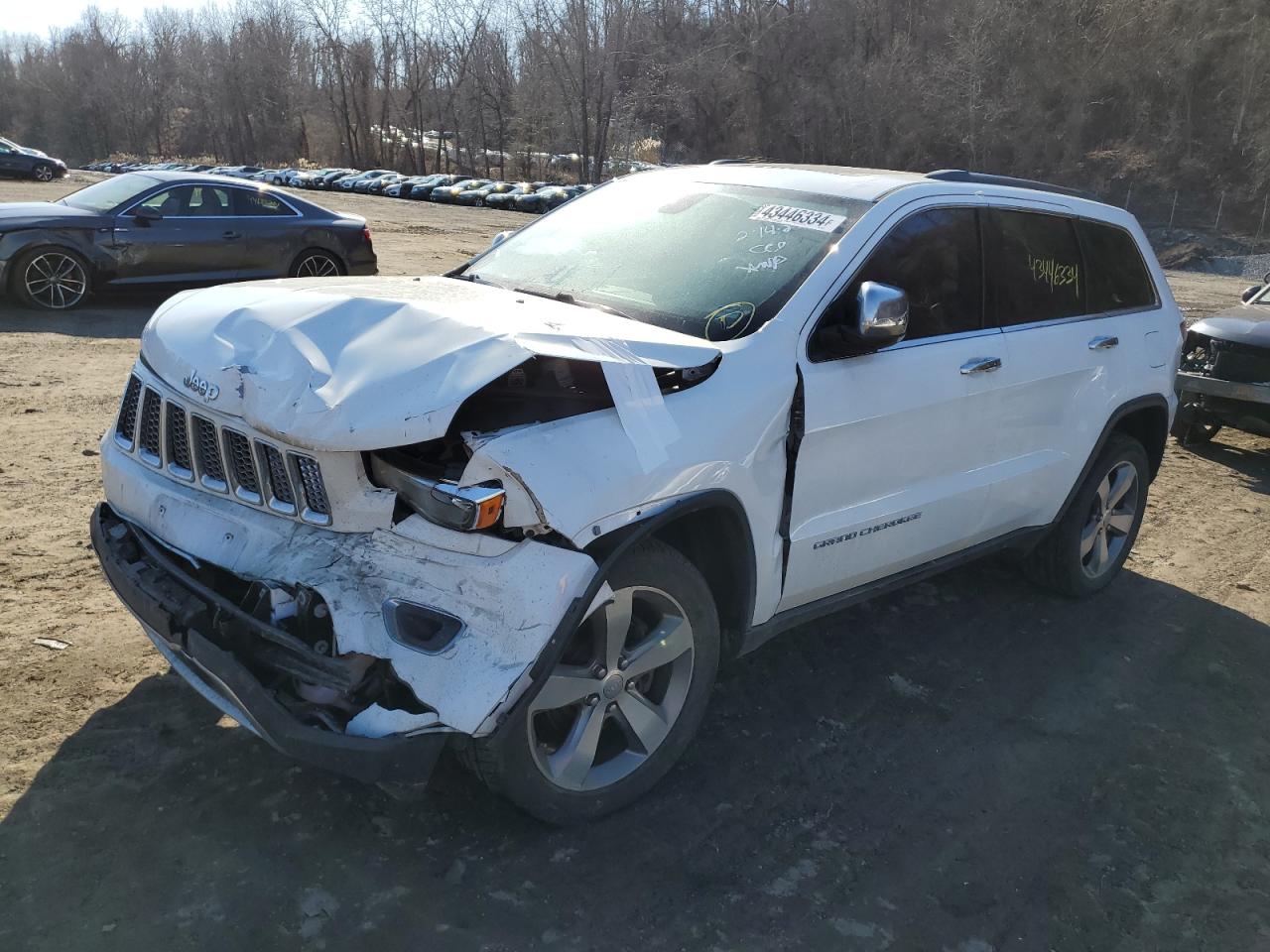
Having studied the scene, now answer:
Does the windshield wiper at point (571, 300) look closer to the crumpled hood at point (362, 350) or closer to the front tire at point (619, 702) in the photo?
the crumpled hood at point (362, 350)

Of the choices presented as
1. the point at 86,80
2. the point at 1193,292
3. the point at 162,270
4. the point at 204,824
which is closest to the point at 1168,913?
the point at 204,824

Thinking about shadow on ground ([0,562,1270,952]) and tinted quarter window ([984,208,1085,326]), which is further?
tinted quarter window ([984,208,1085,326])

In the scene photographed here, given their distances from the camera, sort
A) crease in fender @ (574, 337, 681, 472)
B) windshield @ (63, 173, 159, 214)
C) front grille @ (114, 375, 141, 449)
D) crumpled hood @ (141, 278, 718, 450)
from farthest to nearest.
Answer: windshield @ (63, 173, 159, 214) → front grille @ (114, 375, 141, 449) → crease in fender @ (574, 337, 681, 472) → crumpled hood @ (141, 278, 718, 450)

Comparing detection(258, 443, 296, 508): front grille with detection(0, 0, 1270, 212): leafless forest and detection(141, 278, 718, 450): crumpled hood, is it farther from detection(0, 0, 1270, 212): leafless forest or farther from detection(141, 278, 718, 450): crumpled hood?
detection(0, 0, 1270, 212): leafless forest

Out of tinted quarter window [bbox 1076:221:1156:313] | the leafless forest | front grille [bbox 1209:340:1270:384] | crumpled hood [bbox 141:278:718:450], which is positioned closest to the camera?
crumpled hood [bbox 141:278:718:450]

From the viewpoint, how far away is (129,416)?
3469 millimetres

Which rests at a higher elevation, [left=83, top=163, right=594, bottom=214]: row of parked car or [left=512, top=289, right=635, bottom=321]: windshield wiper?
[left=83, top=163, right=594, bottom=214]: row of parked car

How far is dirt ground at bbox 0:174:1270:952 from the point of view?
278 cm

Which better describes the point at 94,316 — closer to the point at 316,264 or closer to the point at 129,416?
the point at 316,264

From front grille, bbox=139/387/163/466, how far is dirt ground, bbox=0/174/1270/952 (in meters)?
0.94

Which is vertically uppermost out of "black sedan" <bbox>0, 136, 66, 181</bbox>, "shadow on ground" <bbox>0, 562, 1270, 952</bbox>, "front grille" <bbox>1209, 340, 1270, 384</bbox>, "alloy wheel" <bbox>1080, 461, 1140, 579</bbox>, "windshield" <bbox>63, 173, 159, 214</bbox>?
"black sedan" <bbox>0, 136, 66, 181</bbox>

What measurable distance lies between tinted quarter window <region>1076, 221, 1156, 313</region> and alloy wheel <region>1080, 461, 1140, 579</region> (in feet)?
2.72

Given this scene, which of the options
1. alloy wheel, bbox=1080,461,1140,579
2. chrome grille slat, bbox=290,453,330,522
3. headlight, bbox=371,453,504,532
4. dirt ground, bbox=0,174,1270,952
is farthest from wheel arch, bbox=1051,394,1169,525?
chrome grille slat, bbox=290,453,330,522

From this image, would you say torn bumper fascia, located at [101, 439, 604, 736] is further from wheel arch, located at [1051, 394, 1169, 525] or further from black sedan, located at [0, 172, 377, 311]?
black sedan, located at [0, 172, 377, 311]
